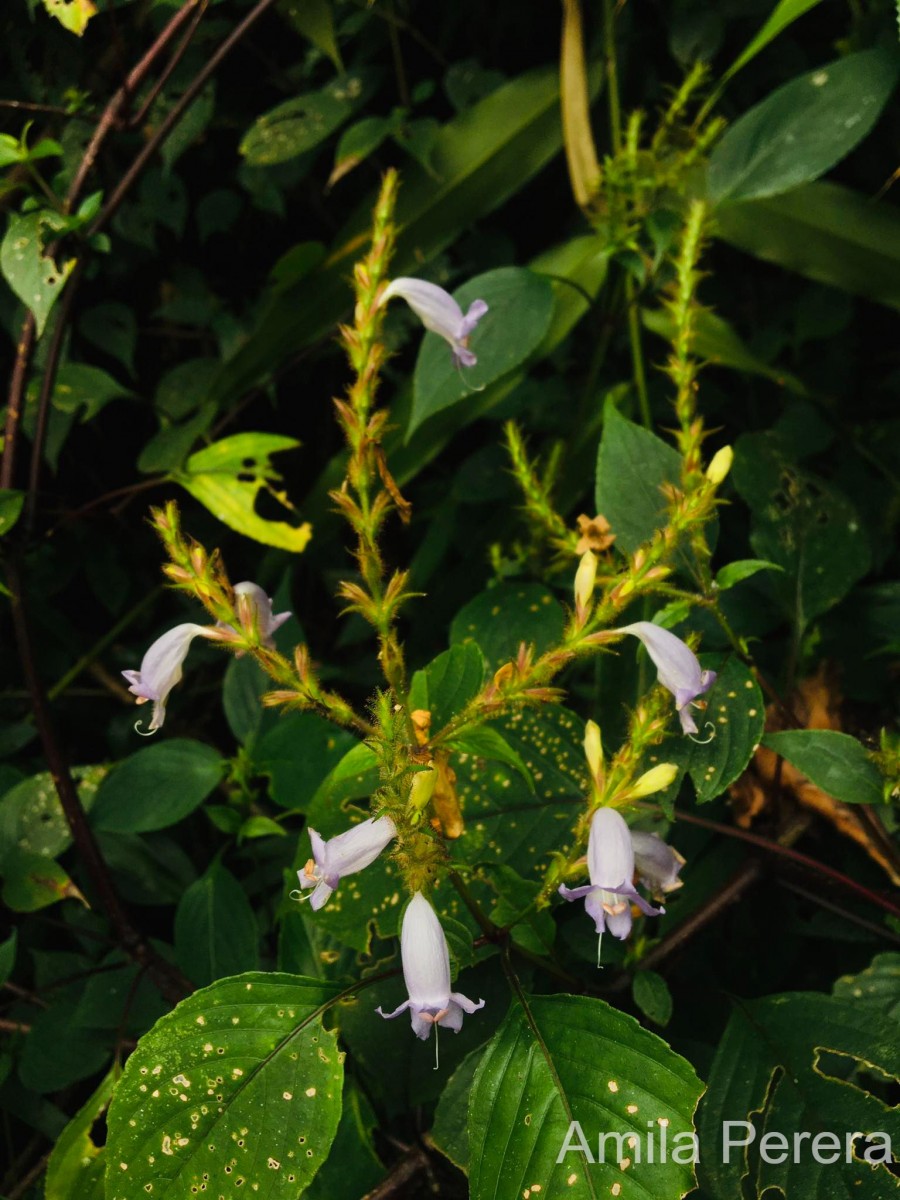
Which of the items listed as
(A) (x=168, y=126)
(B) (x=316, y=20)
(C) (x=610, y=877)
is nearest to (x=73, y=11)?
(A) (x=168, y=126)

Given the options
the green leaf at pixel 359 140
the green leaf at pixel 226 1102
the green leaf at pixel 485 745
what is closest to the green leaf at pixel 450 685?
the green leaf at pixel 485 745

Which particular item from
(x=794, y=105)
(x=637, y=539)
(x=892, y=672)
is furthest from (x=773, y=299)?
(x=637, y=539)

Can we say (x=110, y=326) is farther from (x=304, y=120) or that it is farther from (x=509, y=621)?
(x=509, y=621)

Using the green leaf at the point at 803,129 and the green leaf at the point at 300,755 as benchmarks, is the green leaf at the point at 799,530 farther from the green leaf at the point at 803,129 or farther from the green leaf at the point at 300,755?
the green leaf at the point at 300,755

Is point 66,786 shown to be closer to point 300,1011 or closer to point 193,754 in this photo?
point 193,754

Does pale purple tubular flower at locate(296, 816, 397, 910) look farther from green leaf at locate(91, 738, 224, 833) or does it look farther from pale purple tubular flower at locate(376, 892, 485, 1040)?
green leaf at locate(91, 738, 224, 833)
